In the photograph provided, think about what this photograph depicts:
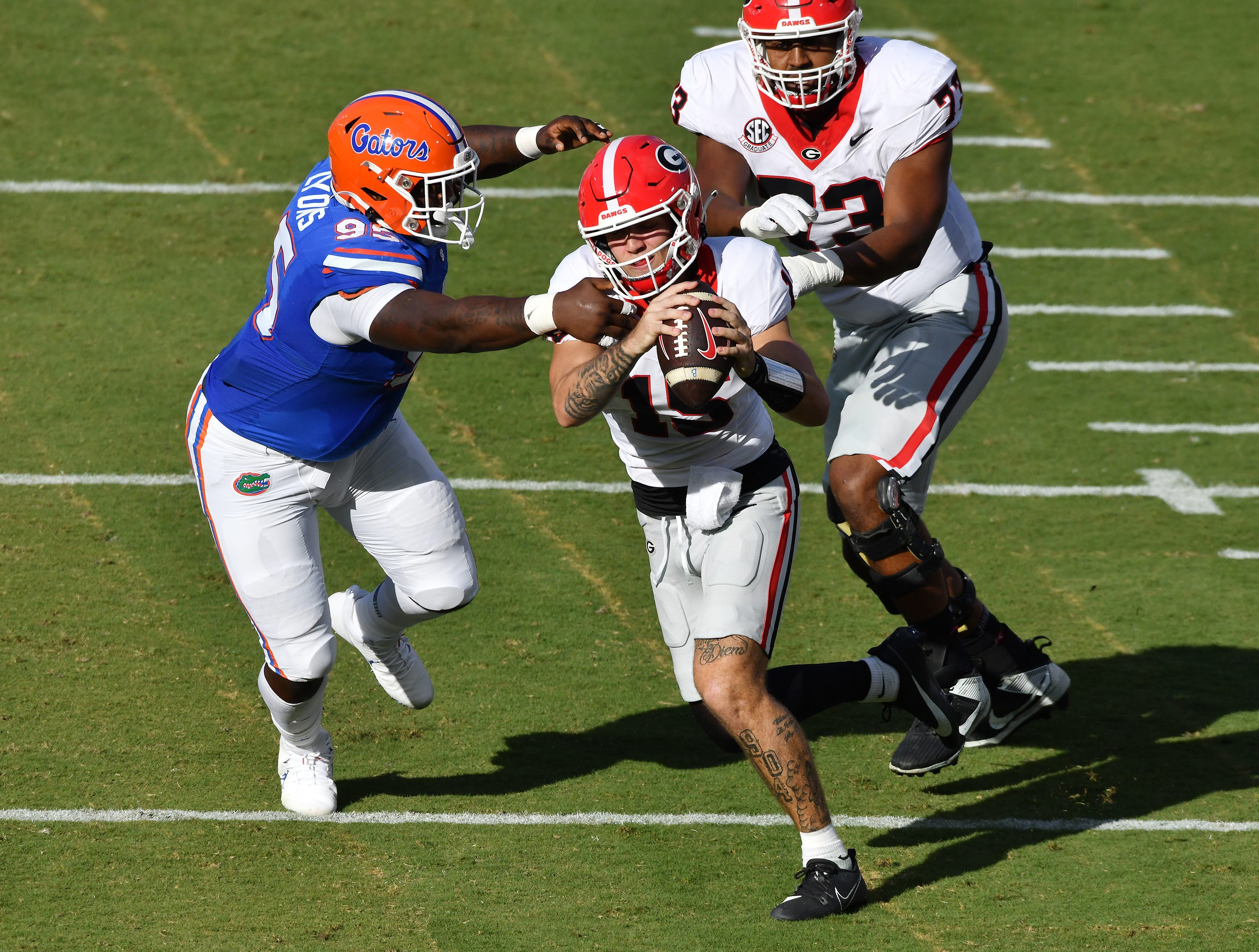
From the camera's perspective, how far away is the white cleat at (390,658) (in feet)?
17.0

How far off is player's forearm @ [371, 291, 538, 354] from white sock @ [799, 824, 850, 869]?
156cm

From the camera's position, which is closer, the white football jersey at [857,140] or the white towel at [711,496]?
the white towel at [711,496]

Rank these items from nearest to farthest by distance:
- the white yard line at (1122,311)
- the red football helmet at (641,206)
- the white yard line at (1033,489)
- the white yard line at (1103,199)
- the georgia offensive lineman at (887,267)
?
the red football helmet at (641,206) < the georgia offensive lineman at (887,267) < the white yard line at (1033,489) < the white yard line at (1122,311) < the white yard line at (1103,199)

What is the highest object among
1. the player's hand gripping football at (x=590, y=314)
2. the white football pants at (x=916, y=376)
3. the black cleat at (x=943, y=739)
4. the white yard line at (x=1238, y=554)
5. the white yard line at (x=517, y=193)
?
the player's hand gripping football at (x=590, y=314)

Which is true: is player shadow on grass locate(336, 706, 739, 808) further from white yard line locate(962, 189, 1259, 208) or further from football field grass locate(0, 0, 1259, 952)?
white yard line locate(962, 189, 1259, 208)

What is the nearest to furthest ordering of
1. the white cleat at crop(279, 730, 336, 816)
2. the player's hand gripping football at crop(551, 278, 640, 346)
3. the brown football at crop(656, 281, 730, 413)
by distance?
the brown football at crop(656, 281, 730, 413), the player's hand gripping football at crop(551, 278, 640, 346), the white cleat at crop(279, 730, 336, 816)

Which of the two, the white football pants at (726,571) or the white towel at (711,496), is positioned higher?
the white towel at (711,496)

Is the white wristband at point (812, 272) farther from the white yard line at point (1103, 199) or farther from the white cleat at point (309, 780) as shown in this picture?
the white yard line at point (1103, 199)

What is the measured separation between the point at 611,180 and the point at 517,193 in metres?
5.61

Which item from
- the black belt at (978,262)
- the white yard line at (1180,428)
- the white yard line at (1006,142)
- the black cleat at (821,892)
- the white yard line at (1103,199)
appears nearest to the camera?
the black cleat at (821,892)

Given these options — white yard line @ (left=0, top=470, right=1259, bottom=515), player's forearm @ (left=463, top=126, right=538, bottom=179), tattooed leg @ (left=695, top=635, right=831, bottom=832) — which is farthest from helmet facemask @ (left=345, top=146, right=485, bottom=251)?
white yard line @ (left=0, top=470, right=1259, bottom=515)

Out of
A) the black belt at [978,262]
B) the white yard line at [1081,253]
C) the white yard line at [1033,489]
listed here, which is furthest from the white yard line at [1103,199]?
the black belt at [978,262]

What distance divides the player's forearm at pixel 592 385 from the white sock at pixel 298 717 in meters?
1.24

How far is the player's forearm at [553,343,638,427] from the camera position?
13.3 ft
